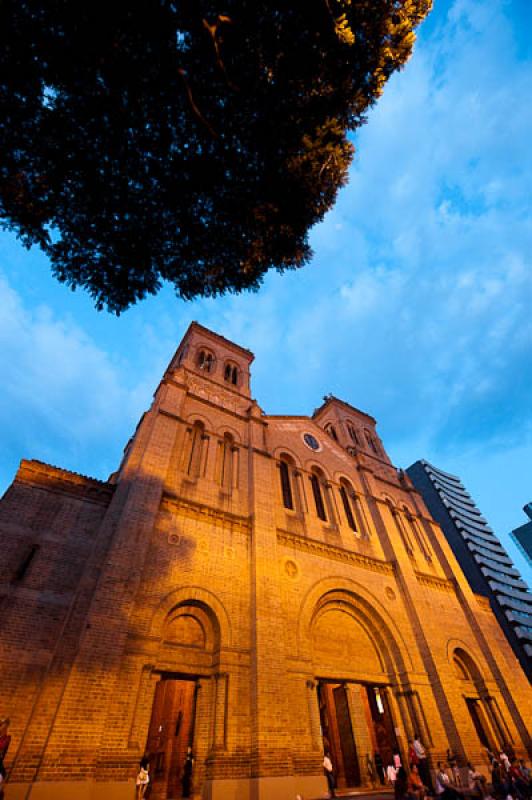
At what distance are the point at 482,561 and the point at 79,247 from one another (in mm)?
56780

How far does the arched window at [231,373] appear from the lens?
20452 millimetres

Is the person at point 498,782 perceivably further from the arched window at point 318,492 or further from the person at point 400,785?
the arched window at point 318,492

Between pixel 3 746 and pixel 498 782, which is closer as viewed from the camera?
pixel 3 746

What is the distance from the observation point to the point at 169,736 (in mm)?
14789

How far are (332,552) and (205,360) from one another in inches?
460

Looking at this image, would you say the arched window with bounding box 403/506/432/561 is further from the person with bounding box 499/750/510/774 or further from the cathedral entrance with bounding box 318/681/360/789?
the cathedral entrance with bounding box 318/681/360/789

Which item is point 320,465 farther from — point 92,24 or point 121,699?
point 92,24

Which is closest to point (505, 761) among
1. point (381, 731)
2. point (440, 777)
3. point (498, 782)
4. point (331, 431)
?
point (498, 782)

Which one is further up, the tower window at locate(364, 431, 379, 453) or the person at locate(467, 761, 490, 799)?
the tower window at locate(364, 431, 379, 453)

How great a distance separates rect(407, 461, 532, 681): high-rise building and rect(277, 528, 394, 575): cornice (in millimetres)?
39360

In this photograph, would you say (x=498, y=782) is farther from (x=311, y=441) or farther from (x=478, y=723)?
(x=311, y=441)

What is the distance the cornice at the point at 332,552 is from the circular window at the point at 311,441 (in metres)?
5.80

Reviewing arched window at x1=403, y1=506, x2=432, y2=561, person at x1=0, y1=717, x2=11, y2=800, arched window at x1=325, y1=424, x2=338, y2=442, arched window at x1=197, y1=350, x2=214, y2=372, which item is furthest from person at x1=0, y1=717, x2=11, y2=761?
arched window at x1=325, y1=424, x2=338, y2=442

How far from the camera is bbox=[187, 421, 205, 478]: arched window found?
536 inches
